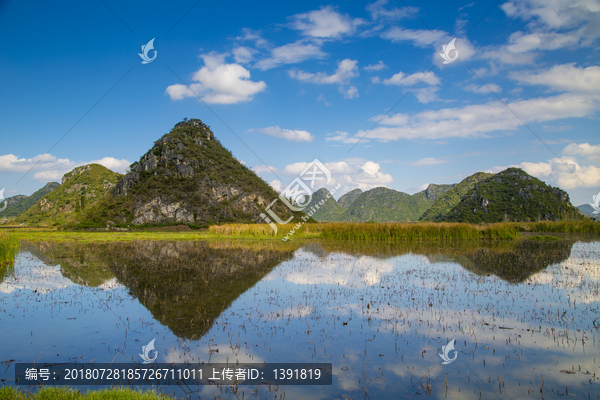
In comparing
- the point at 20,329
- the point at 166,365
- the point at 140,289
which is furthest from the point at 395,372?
the point at 140,289

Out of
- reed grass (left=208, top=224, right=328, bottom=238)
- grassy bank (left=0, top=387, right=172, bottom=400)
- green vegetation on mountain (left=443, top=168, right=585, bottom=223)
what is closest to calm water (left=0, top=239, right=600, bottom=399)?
grassy bank (left=0, top=387, right=172, bottom=400)

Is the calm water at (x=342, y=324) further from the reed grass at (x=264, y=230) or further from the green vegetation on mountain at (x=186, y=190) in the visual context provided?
the green vegetation on mountain at (x=186, y=190)

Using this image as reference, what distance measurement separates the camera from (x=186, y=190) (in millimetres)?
98125

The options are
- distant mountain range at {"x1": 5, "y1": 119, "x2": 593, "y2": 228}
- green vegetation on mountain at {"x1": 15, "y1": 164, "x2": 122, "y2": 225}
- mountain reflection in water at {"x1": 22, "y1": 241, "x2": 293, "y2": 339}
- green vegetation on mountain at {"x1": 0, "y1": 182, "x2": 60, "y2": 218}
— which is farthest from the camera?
green vegetation on mountain at {"x1": 0, "y1": 182, "x2": 60, "y2": 218}

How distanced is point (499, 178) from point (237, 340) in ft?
481

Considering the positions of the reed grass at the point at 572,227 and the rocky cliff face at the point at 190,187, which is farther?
the rocky cliff face at the point at 190,187

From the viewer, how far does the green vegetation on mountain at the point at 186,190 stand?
88.7 meters

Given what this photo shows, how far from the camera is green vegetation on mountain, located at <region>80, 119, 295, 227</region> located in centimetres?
8869

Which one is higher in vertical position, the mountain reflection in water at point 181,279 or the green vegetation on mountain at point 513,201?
the green vegetation on mountain at point 513,201

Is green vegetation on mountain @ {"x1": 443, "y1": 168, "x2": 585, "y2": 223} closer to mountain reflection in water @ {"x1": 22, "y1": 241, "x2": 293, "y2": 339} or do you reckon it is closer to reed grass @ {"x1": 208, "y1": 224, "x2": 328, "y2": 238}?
reed grass @ {"x1": 208, "y1": 224, "x2": 328, "y2": 238}

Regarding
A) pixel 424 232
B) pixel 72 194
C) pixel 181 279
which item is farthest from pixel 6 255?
pixel 72 194

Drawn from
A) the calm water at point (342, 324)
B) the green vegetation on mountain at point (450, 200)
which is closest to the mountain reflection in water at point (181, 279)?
the calm water at point (342, 324)

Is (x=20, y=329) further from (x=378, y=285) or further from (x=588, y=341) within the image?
(x=588, y=341)

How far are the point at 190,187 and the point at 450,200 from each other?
121075 mm
